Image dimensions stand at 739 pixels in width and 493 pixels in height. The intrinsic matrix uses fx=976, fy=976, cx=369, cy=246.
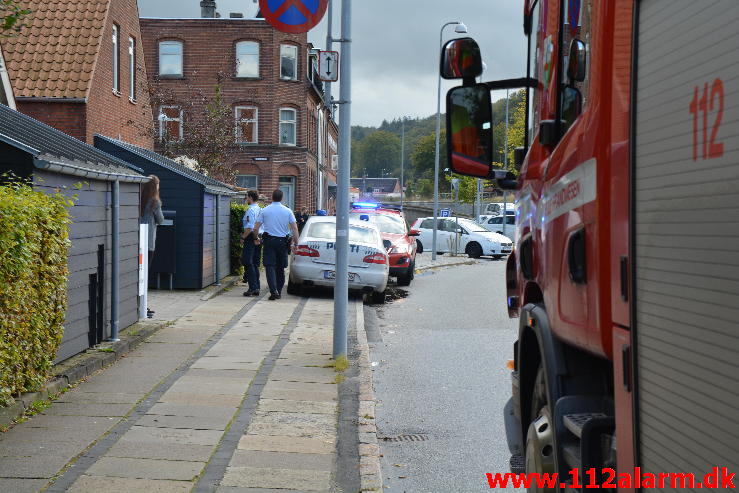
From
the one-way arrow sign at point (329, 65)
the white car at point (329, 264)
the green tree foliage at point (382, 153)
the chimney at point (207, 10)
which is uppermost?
the green tree foliage at point (382, 153)

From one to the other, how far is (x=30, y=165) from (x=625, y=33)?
20.0ft

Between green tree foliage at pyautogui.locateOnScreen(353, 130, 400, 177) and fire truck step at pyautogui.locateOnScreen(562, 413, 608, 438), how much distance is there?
593ft

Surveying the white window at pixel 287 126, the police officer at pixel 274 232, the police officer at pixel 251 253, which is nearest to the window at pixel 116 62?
the police officer at pixel 251 253

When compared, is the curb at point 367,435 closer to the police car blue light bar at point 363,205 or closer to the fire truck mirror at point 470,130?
the fire truck mirror at point 470,130

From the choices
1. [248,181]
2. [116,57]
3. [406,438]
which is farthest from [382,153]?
[406,438]

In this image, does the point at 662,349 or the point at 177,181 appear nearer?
the point at 662,349

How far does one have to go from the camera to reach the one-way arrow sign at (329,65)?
31.9ft

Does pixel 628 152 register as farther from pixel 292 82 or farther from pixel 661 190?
pixel 292 82

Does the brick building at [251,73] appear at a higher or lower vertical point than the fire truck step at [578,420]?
higher

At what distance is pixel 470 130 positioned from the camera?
4465 mm

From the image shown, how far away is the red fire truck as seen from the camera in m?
2.01

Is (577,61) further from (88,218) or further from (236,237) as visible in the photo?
(236,237)

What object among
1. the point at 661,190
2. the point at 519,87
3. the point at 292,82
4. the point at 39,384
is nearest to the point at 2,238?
the point at 39,384

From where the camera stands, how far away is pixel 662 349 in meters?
2.33
